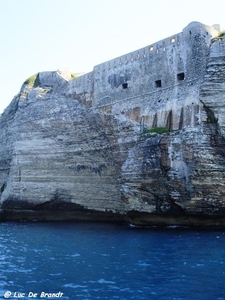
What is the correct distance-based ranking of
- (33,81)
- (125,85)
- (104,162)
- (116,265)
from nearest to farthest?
(116,265) < (125,85) < (104,162) < (33,81)

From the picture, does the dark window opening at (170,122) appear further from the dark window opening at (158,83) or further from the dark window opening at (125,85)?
the dark window opening at (125,85)

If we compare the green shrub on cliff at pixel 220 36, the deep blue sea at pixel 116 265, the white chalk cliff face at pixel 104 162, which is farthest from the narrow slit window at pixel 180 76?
the deep blue sea at pixel 116 265

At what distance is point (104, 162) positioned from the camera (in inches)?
1099

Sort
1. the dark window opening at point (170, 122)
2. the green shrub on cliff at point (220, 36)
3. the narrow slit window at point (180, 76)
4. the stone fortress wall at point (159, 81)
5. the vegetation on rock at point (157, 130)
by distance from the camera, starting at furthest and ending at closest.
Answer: the narrow slit window at point (180, 76) < the dark window opening at point (170, 122) < the vegetation on rock at point (157, 130) < the stone fortress wall at point (159, 81) < the green shrub on cliff at point (220, 36)

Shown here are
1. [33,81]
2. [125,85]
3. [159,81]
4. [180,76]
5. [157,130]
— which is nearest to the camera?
[157,130]

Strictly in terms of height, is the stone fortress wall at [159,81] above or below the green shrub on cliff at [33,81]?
below

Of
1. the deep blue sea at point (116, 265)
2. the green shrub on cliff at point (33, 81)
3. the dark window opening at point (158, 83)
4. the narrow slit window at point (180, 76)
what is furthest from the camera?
the green shrub on cliff at point (33, 81)

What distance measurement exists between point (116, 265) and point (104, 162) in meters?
14.0

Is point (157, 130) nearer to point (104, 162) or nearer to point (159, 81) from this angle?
point (159, 81)

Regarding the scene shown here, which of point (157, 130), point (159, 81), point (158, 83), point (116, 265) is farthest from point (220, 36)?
point (116, 265)

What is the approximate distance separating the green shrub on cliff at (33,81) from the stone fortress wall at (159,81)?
23.3 feet

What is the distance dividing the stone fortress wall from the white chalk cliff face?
0.82 metres

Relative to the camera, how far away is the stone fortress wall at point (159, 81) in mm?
22781

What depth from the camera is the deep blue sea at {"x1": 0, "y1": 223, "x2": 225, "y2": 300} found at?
11.1 metres
